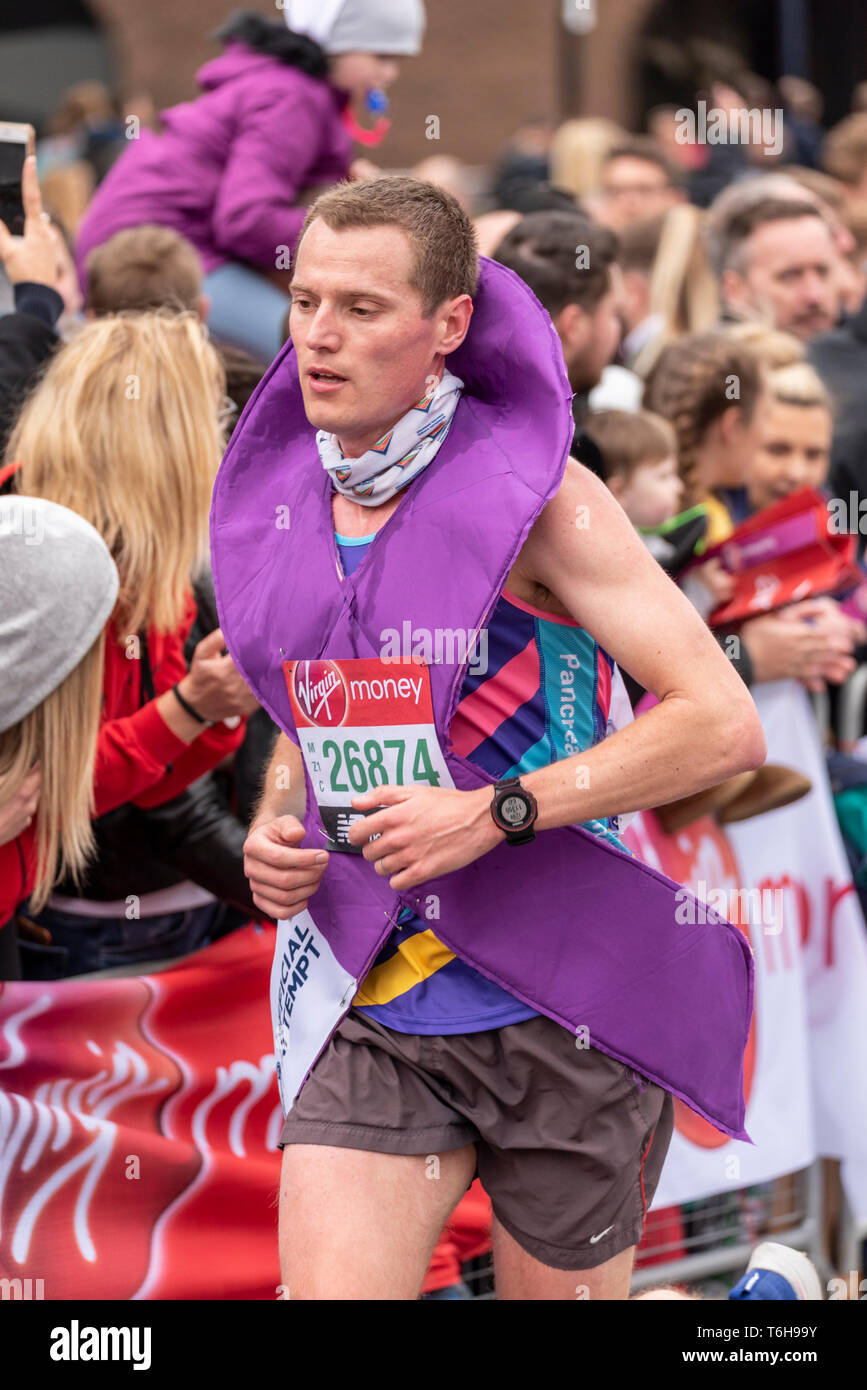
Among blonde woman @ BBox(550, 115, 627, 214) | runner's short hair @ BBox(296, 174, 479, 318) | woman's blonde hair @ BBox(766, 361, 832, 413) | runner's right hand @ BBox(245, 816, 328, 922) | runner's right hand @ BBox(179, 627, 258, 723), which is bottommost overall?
runner's right hand @ BBox(245, 816, 328, 922)

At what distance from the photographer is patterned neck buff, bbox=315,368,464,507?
2.76 metres

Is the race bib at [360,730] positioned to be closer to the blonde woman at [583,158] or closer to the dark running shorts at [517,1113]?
the dark running shorts at [517,1113]

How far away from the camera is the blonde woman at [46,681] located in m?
3.16

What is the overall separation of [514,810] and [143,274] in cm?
256

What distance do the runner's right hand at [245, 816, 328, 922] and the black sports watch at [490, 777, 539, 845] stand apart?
0.33m

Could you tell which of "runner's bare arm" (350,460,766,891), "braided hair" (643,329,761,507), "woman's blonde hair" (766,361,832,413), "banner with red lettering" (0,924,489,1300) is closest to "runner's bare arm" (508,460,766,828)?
"runner's bare arm" (350,460,766,891)

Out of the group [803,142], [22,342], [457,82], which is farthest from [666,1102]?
[457,82]

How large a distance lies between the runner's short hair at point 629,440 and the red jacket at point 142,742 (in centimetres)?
114

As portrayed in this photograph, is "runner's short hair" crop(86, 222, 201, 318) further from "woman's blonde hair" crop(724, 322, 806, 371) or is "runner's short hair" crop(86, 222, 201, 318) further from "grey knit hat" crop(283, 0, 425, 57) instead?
"woman's blonde hair" crop(724, 322, 806, 371)

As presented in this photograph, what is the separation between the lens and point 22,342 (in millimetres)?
3957

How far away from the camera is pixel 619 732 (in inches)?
104

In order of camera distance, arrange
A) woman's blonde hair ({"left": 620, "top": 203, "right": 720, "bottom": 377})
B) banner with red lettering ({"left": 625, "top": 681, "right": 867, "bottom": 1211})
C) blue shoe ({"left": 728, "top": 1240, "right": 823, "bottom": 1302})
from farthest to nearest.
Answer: woman's blonde hair ({"left": 620, "top": 203, "right": 720, "bottom": 377})
banner with red lettering ({"left": 625, "top": 681, "right": 867, "bottom": 1211})
blue shoe ({"left": 728, "top": 1240, "right": 823, "bottom": 1302})

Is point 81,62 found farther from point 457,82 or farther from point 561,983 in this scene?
point 561,983

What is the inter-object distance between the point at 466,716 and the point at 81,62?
19774 millimetres
